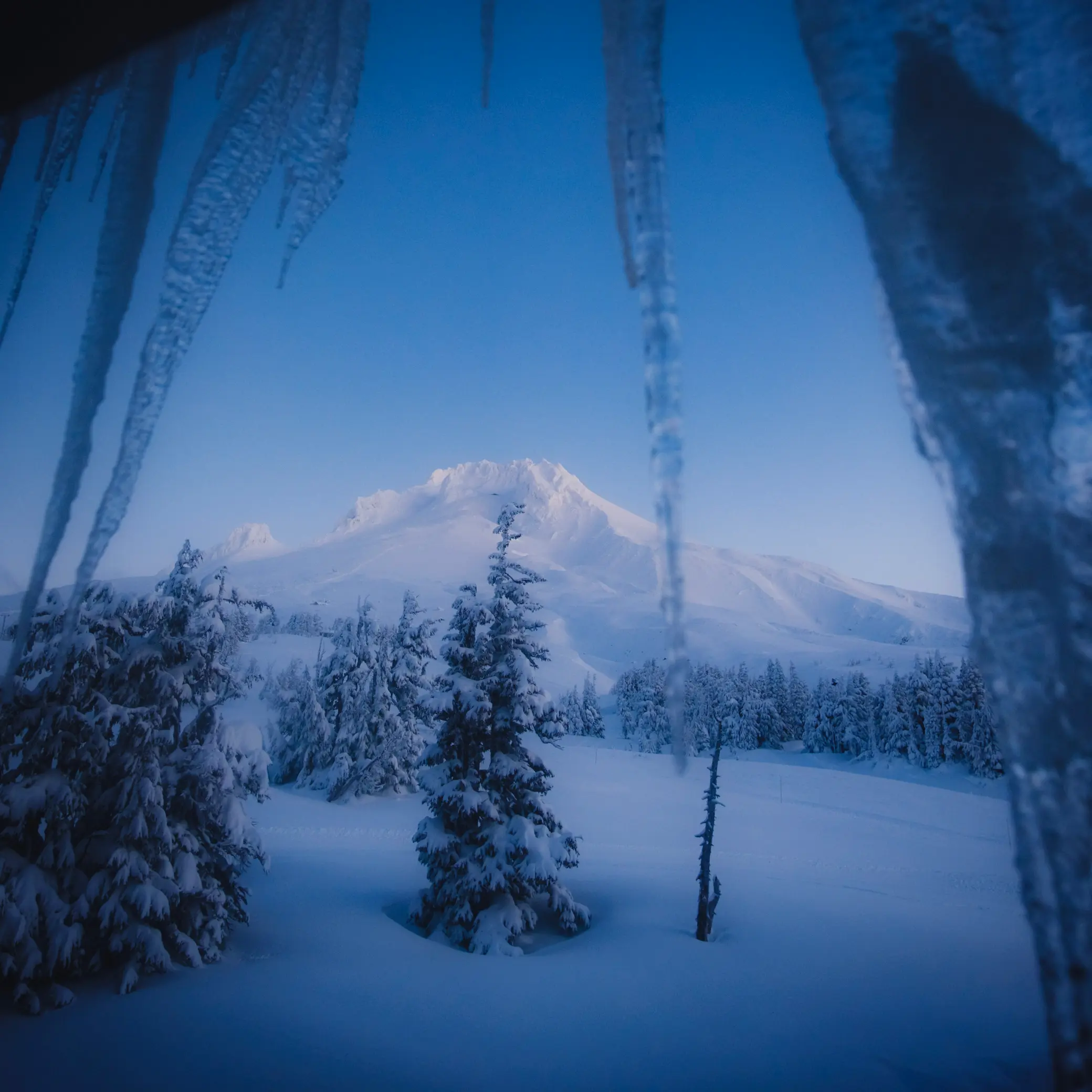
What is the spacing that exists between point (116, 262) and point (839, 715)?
68.7 metres

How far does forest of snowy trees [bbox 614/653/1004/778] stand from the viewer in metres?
45.5

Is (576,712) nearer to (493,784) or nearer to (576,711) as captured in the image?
(576,711)

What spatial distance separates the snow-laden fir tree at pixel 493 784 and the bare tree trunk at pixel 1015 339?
36.4 ft

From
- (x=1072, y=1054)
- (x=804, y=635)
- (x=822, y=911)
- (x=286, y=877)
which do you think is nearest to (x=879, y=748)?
(x=822, y=911)

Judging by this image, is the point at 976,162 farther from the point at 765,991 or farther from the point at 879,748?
the point at 879,748

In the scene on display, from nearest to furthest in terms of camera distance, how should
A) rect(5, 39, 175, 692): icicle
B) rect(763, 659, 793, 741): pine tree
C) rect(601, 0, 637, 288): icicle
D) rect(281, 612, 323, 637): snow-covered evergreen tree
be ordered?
rect(601, 0, 637, 288): icicle, rect(5, 39, 175, 692): icicle, rect(763, 659, 793, 741): pine tree, rect(281, 612, 323, 637): snow-covered evergreen tree

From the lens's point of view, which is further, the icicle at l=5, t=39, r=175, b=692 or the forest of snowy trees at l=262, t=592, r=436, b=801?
the forest of snowy trees at l=262, t=592, r=436, b=801

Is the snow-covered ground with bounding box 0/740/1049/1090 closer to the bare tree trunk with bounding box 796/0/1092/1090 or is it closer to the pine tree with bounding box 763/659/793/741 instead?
the bare tree trunk with bounding box 796/0/1092/1090

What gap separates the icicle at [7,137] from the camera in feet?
6.61

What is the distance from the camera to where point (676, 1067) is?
7785 millimetres

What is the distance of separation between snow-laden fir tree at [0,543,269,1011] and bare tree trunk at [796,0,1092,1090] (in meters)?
9.74

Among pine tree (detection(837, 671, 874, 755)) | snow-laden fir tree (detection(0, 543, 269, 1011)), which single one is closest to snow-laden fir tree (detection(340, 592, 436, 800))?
snow-laden fir tree (detection(0, 543, 269, 1011))

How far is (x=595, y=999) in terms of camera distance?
380 inches

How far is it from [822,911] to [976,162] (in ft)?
67.0
